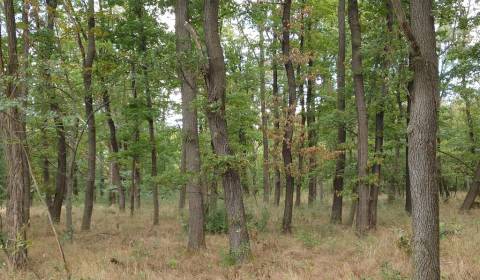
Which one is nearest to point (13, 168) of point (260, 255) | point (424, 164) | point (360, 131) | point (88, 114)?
point (88, 114)

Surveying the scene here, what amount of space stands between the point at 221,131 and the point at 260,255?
320cm

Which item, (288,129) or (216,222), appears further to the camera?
(216,222)

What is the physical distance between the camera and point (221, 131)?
341 inches

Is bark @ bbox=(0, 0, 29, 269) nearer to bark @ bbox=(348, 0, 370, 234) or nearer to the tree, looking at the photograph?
Result: the tree

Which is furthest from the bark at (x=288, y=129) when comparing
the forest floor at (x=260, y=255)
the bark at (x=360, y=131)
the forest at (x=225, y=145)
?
the bark at (x=360, y=131)

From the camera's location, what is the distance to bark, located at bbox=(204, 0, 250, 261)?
8.60 meters

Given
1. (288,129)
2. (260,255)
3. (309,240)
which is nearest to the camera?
(260,255)

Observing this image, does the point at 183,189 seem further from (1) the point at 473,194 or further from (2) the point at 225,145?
(1) the point at 473,194

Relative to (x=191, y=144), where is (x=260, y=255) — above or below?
below

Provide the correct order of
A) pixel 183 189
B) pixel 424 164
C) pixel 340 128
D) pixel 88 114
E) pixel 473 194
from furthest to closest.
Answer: pixel 183 189 → pixel 473 194 → pixel 340 128 → pixel 88 114 → pixel 424 164

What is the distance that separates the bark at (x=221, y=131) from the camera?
8602mm

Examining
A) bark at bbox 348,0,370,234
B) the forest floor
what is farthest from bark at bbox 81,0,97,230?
bark at bbox 348,0,370,234

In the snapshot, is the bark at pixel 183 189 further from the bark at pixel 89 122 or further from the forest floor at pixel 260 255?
the bark at pixel 89 122

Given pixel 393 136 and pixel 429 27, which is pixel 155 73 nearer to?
pixel 429 27
